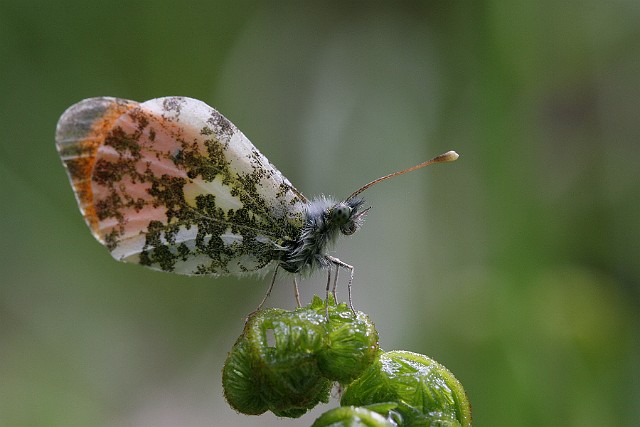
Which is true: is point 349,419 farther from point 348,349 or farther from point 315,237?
point 315,237

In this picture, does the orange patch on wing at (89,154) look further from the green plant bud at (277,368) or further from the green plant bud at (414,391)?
the green plant bud at (414,391)

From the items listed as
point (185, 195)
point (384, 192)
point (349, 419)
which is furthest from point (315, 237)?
point (384, 192)

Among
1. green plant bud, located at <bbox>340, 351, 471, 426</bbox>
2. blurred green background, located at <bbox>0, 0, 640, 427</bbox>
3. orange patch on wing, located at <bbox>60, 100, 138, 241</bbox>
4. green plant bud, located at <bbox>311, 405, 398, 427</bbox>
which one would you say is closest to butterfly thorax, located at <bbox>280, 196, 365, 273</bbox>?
orange patch on wing, located at <bbox>60, 100, 138, 241</bbox>

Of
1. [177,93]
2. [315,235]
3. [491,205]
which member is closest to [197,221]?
[315,235]

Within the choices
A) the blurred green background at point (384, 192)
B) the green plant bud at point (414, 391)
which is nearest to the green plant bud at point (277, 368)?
the green plant bud at point (414, 391)

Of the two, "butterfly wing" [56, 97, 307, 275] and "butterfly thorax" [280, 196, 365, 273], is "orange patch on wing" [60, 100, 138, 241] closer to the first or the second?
"butterfly wing" [56, 97, 307, 275]

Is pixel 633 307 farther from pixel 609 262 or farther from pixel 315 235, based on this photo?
pixel 315 235

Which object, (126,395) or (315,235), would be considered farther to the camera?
(126,395)
